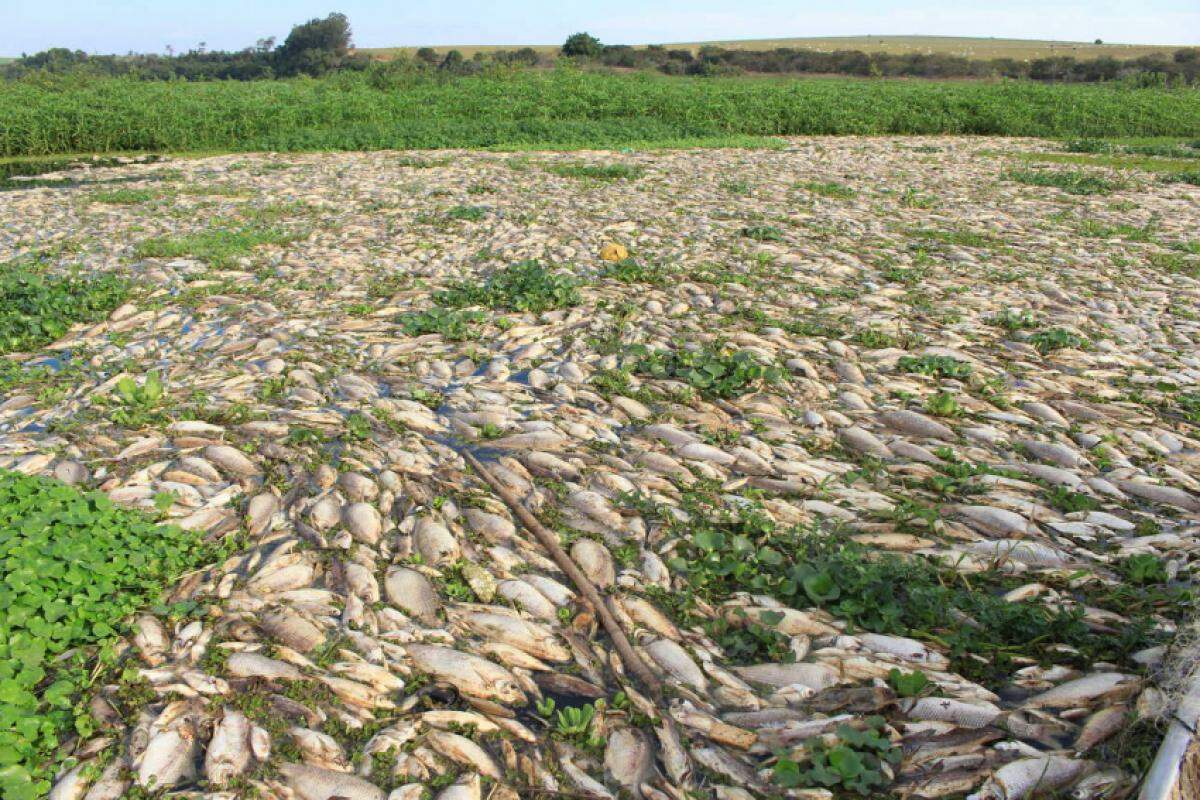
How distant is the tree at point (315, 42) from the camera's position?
55.6 m

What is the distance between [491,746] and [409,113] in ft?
86.4

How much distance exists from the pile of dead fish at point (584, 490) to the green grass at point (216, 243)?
0.33 m

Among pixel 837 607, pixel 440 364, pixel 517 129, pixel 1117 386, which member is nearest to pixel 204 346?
pixel 440 364

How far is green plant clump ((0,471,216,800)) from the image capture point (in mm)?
3070

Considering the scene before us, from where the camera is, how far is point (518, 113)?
26.5m

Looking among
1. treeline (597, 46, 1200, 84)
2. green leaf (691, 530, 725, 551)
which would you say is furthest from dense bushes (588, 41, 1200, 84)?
green leaf (691, 530, 725, 551)

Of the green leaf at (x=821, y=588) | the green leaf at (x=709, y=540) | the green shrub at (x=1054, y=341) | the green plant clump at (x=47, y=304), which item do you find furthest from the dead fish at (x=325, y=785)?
the green shrub at (x=1054, y=341)

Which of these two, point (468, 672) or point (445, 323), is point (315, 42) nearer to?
point (445, 323)

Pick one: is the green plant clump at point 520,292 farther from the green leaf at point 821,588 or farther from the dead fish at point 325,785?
the dead fish at point 325,785

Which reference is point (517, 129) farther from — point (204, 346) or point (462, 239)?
point (204, 346)

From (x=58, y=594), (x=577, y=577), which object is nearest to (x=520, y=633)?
(x=577, y=577)

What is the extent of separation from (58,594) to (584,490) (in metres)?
2.82

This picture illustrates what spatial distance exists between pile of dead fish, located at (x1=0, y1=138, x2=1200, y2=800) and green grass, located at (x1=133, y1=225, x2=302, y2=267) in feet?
1.08

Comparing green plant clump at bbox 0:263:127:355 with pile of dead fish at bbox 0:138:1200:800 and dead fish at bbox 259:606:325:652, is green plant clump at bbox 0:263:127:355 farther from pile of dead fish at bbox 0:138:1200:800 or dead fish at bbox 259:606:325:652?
dead fish at bbox 259:606:325:652
